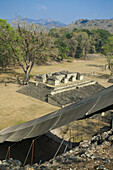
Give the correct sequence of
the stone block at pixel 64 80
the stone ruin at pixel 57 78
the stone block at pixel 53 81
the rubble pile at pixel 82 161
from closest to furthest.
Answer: the rubble pile at pixel 82 161 → the stone block at pixel 53 81 → the stone ruin at pixel 57 78 → the stone block at pixel 64 80

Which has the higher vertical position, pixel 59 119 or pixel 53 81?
pixel 53 81

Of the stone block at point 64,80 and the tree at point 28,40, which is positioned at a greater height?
the tree at point 28,40

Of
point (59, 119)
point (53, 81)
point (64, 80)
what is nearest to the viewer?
point (59, 119)

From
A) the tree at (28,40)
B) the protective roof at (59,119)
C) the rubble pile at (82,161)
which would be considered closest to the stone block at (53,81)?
the tree at (28,40)

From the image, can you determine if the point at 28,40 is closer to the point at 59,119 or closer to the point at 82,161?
the point at 59,119

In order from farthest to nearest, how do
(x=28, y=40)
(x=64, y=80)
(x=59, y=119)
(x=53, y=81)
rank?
(x=64, y=80)
(x=28, y=40)
(x=53, y=81)
(x=59, y=119)

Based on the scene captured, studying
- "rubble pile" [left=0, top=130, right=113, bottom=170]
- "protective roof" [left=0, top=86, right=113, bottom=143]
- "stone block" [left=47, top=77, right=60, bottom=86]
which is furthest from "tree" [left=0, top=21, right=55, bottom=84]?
"rubble pile" [left=0, top=130, right=113, bottom=170]

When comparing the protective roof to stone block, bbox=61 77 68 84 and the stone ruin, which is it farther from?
stone block, bbox=61 77 68 84

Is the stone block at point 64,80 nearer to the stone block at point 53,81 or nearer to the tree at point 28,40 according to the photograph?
the stone block at point 53,81

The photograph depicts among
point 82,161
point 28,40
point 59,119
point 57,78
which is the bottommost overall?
point 82,161

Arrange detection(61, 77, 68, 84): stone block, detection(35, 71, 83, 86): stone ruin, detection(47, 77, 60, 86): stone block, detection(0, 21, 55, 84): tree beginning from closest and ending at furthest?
1. detection(47, 77, 60, 86): stone block
2. detection(35, 71, 83, 86): stone ruin
3. detection(0, 21, 55, 84): tree
4. detection(61, 77, 68, 84): stone block

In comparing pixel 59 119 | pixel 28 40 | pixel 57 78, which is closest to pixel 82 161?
pixel 59 119

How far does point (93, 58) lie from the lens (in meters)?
86.8

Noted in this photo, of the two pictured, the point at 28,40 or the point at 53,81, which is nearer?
the point at 53,81
